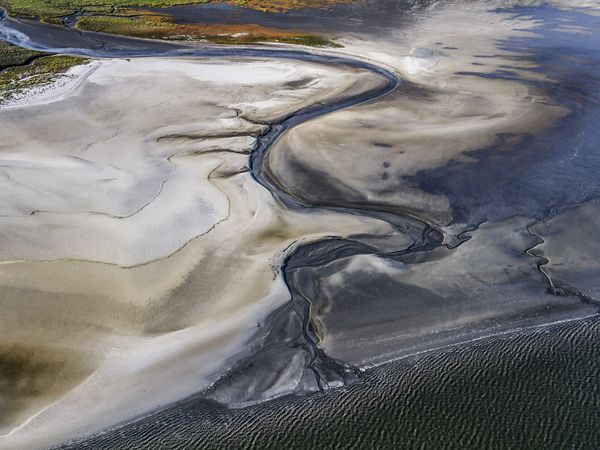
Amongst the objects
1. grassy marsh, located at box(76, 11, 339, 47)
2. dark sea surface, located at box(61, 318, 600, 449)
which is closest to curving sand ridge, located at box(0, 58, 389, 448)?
dark sea surface, located at box(61, 318, 600, 449)

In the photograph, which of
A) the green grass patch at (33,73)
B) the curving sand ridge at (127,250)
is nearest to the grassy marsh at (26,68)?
the green grass patch at (33,73)

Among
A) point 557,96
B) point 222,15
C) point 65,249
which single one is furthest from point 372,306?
point 222,15

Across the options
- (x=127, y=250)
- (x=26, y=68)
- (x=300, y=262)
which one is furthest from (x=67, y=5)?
(x=300, y=262)

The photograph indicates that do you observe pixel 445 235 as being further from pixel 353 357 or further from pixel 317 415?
pixel 317 415

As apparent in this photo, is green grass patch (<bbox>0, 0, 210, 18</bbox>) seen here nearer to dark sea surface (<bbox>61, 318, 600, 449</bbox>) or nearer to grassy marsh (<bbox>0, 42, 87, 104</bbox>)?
grassy marsh (<bbox>0, 42, 87, 104</bbox>)

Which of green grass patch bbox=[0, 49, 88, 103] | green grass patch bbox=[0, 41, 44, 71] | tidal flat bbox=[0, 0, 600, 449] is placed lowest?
tidal flat bbox=[0, 0, 600, 449]

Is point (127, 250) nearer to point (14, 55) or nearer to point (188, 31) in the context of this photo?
point (14, 55)
